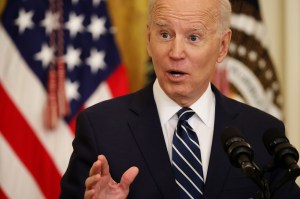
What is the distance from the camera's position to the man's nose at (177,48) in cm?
189

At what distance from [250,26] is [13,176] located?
193 centimetres

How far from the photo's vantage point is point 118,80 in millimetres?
3428

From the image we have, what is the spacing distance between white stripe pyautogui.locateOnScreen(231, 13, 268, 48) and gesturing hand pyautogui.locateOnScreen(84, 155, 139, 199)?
2313 millimetres

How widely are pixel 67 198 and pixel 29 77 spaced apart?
4.99ft

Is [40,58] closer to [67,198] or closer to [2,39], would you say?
[2,39]

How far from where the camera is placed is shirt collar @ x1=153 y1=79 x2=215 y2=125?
2029mm

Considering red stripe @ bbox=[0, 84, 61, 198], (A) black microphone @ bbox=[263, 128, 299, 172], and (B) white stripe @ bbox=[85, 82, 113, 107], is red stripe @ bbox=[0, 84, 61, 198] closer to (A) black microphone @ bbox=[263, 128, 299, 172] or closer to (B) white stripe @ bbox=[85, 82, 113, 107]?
(B) white stripe @ bbox=[85, 82, 113, 107]

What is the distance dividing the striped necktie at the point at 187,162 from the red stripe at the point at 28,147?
5.08 ft

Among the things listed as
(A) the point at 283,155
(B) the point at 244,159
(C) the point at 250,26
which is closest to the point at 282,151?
(A) the point at 283,155

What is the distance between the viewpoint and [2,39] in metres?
3.22

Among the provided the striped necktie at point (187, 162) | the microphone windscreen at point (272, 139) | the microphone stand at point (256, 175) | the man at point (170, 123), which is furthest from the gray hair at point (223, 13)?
the microphone stand at point (256, 175)

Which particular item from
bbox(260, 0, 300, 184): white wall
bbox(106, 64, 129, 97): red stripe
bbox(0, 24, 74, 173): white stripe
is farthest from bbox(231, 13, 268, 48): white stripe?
bbox(0, 24, 74, 173): white stripe

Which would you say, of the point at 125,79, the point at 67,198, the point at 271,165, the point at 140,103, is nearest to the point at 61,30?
the point at 125,79

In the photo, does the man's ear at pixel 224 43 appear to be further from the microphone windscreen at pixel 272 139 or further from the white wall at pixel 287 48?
the white wall at pixel 287 48
